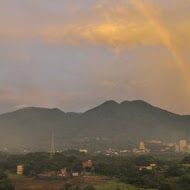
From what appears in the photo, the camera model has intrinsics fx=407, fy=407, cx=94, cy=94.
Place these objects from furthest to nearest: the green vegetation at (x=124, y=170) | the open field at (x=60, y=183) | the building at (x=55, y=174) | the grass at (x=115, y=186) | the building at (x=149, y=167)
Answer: the building at (x=149, y=167), the building at (x=55, y=174), the green vegetation at (x=124, y=170), the open field at (x=60, y=183), the grass at (x=115, y=186)

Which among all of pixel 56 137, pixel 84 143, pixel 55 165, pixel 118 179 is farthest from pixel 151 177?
pixel 56 137

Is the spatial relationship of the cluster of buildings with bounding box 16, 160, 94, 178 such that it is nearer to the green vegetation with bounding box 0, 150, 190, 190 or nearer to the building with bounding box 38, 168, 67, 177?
the building with bounding box 38, 168, 67, 177

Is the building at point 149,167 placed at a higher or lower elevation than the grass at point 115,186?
higher

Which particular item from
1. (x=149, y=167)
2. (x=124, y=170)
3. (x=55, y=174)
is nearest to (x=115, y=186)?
(x=124, y=170)

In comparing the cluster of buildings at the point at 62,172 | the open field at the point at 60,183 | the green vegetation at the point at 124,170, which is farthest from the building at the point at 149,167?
the cluster of buildings at the point at 62,172

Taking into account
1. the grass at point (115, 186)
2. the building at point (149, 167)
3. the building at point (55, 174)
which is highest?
the building at point (149, 167)

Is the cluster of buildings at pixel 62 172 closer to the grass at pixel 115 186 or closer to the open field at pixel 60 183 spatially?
the open field at pixel 60 183

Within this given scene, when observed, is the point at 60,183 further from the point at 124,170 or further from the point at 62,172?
the point at 124,170

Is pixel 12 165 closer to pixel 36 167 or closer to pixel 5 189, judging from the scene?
pixel 36 167

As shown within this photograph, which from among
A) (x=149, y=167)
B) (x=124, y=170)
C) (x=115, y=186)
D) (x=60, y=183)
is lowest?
(x=115, y=186)
